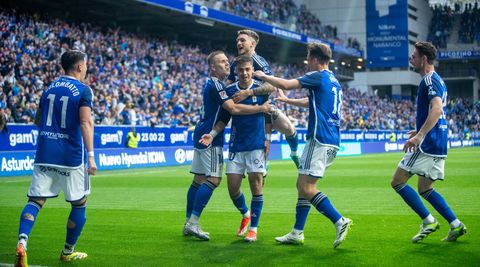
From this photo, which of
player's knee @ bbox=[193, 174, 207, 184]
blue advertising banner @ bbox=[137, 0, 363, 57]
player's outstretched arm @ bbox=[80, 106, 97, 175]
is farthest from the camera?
blue advertising banner @ bbox=[137, 0, 363, 57]

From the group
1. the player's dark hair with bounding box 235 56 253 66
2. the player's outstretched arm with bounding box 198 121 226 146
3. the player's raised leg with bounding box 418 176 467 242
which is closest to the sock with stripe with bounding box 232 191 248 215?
the player's outstretched arm with bounding box 198 121 226 146

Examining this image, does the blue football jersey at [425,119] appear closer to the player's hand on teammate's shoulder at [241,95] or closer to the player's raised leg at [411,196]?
the player's raised leg at [411,196]

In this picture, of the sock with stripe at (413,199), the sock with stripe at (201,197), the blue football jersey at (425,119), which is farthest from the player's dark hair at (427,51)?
the sock with stripe at (201,197)

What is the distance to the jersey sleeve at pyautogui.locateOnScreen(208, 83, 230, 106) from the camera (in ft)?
28.3

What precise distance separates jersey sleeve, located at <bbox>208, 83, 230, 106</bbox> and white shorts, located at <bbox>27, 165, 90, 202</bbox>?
2276mm

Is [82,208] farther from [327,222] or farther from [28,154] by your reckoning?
[28,154]

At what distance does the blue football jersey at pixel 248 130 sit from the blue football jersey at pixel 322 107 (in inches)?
34.6

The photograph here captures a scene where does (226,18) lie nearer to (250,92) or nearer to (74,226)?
(250,92)

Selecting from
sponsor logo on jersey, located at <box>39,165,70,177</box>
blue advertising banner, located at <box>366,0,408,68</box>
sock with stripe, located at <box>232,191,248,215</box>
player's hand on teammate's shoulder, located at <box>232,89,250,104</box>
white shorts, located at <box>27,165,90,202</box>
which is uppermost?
blue advertising banner, located at <box>366,0,408,68</box>

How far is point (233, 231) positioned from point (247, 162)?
1495mm

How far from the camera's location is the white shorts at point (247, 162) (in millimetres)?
8539

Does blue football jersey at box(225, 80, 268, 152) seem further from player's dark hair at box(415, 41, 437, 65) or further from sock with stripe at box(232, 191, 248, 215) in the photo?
player's dark hair at box(415, 41, 437, 65)

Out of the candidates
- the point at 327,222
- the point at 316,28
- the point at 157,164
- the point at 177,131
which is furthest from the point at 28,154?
the point at 316,28

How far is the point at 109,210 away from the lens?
12.4 meters
